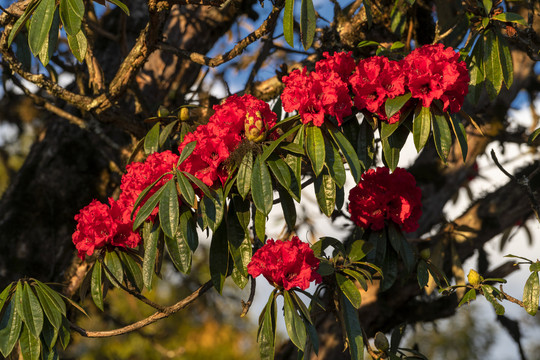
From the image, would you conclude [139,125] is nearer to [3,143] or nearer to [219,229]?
→ [219,229]

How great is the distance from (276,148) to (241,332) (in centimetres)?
556

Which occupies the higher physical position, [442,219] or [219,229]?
[442,219]

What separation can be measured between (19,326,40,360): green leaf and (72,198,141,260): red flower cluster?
26 centimetres

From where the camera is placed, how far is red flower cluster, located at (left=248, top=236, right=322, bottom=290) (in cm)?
152

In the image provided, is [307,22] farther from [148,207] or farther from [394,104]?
[148,207]

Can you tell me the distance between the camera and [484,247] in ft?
9.82

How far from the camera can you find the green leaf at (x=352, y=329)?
5.19ft

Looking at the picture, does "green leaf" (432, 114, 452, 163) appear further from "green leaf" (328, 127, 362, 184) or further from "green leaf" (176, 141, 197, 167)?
"green leaf" (176, 141, 197, 167)

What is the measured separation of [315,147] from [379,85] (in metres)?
0.25

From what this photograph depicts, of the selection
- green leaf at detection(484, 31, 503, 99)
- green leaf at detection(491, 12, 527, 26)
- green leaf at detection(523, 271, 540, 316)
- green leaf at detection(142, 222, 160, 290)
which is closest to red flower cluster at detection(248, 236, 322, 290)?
green leaf at detection(142, 222, 160, 290)

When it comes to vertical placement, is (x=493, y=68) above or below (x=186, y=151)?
above

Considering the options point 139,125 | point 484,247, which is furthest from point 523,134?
point 139,125

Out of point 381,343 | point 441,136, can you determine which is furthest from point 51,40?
point 381,343

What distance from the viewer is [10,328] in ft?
5.17
